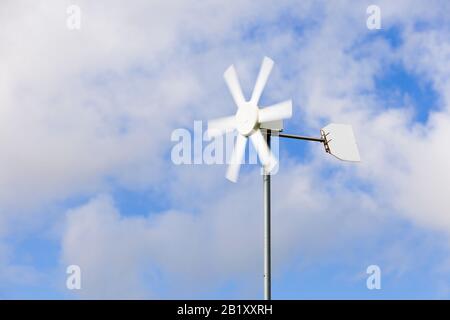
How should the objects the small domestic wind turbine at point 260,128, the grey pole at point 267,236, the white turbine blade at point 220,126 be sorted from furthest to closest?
the white turbine blade at point 220,126 → the small domestic wind turbine at point 260,128 → the grey pole at point 267,236

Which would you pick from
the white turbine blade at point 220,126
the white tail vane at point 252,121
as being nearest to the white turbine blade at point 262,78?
the white tail vane at point 252,121

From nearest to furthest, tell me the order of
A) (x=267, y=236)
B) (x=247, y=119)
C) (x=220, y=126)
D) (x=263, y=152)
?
(x=267, y=236), (x=263, y=152), (x=247, y=119), (x=220, y=126)

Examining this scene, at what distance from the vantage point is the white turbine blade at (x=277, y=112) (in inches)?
705

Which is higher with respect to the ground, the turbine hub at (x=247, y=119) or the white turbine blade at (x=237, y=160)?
the turbine hub at (x=247, y=119)

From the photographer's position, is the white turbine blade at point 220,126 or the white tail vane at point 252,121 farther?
the white turbine blade at point 220,126

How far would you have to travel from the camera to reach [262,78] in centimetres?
1844

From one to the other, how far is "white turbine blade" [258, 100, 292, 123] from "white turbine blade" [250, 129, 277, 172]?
372mm

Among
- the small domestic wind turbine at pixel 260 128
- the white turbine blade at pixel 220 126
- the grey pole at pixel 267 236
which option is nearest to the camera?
the grey pole at pixel 267 236

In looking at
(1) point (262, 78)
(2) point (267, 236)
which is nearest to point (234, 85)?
(1) point (262, 78)

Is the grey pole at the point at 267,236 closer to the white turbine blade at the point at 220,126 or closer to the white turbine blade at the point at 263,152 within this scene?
the white turbine blade at the point at 263,152

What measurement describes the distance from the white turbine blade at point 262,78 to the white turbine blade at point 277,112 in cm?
50

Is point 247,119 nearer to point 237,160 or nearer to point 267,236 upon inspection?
point 237,160

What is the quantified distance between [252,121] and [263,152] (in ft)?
2.65
